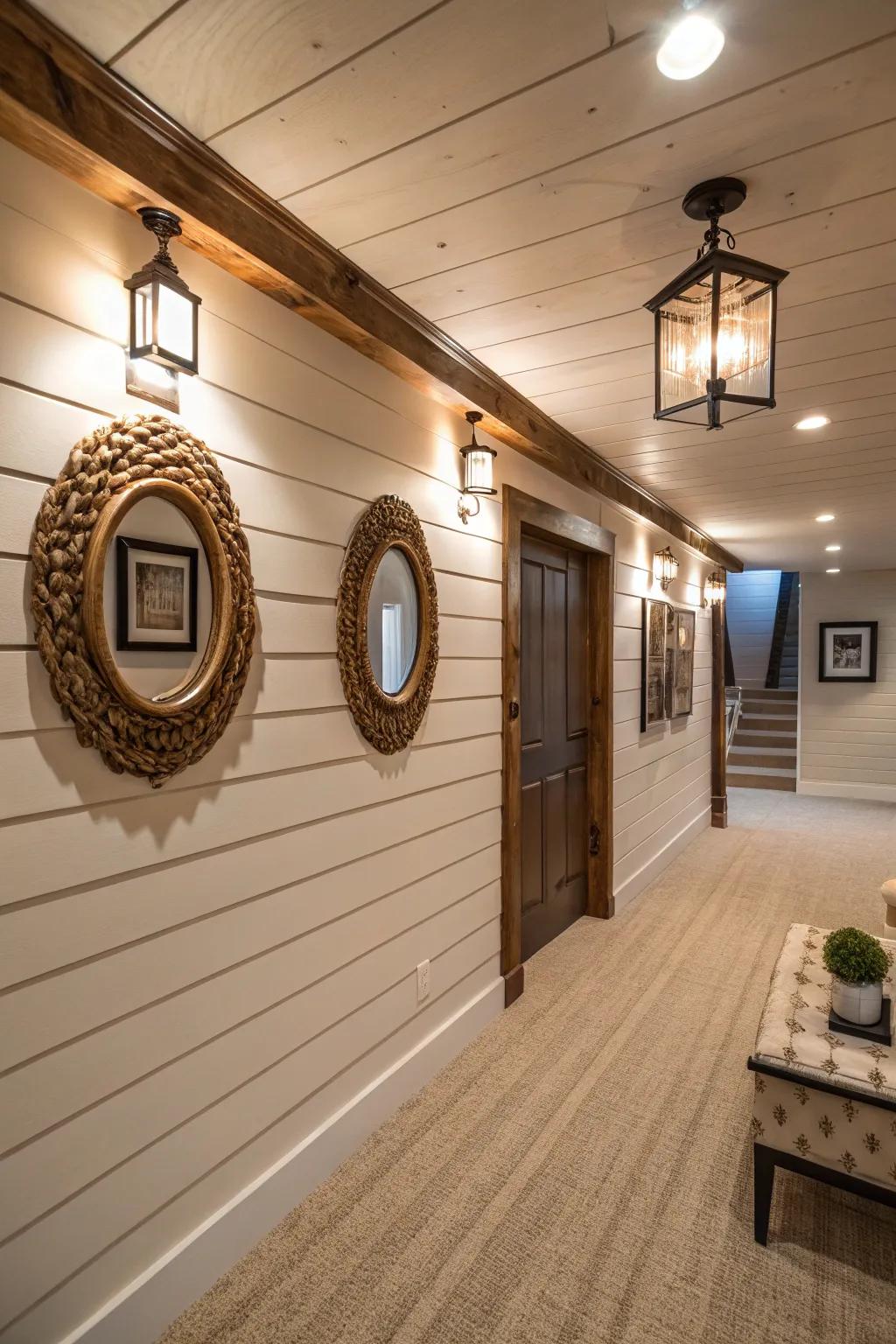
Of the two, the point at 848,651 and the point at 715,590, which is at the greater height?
the point at 715,590

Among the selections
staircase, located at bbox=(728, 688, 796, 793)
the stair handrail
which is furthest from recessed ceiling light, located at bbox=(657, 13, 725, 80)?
staircase, located at bbox=(728, 688, 796, 793)

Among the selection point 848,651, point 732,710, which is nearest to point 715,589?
point 848,651

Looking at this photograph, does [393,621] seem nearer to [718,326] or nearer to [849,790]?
[718,326]

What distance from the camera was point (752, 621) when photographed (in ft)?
36.9

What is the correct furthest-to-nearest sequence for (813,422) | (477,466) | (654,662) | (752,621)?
1. (752,621)
2. (654,662)
3. (813,422)
4. (477,466)

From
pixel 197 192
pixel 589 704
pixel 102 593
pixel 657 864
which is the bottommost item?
pixel 657 864

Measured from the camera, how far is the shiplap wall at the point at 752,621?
11.0 meters

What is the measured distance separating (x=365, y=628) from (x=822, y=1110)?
1716mm

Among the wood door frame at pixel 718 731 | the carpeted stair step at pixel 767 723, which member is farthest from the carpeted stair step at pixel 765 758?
the wood door frame at pixel 718 731

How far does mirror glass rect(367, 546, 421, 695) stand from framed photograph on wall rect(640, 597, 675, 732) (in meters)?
2.63

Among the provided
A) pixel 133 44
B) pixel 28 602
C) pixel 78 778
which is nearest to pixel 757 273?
pixel 133 44

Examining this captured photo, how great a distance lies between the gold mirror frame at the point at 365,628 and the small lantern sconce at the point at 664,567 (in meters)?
2.85

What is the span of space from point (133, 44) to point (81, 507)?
77 centimetres

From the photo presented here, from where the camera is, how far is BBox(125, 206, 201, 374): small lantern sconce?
55.1 inches
